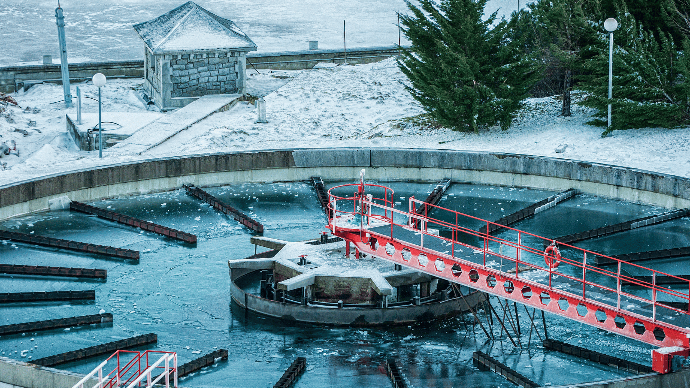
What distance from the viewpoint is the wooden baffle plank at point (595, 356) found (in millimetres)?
16078

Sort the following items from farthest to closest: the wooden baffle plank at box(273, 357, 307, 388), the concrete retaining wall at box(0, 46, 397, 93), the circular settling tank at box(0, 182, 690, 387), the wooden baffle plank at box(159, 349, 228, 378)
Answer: the concrete retaining wall at box(0, 46, 397, 93) → the circular settling tank at box(0, 182, 690, 387) → the wooden baffle plank at box(159, 349, 228, 378) → the wooden baffle plank at box(273, 357, 307, 388)

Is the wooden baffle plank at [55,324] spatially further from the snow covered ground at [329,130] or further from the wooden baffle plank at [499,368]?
the snow covered ground at [329,130]

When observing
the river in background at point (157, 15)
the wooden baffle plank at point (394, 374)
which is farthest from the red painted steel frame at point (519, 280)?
the river in background at point (157, 15)

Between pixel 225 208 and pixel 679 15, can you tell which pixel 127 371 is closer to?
pixel 225 208

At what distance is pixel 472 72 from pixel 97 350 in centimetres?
1537

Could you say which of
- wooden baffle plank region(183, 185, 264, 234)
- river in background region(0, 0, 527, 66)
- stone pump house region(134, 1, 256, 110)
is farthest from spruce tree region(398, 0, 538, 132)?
river in background region(0, 0, 527, 66)

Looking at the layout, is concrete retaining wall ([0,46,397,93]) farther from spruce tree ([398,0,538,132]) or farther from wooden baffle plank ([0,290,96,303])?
wooden baffle plank ([0,290,96,303])

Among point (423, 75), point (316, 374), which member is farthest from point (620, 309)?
point (423, 75)

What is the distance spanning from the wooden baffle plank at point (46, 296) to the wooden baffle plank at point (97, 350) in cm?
245

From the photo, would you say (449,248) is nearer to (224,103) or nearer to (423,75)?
(423,75)

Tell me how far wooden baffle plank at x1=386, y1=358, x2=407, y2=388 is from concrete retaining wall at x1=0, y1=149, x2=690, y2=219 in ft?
31.8

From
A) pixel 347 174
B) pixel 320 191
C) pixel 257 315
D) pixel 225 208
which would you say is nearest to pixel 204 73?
pixel 347 174

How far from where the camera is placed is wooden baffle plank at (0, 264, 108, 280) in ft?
65.8

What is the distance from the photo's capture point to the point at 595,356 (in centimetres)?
1658
